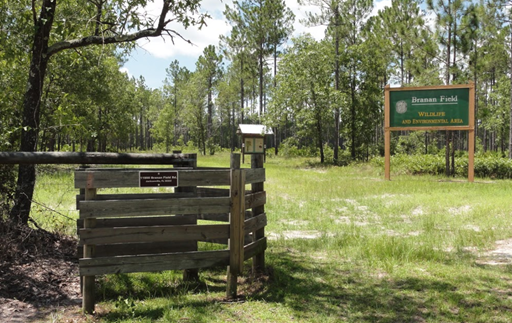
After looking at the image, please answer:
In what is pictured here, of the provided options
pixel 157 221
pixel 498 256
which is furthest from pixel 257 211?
pixel 498 256

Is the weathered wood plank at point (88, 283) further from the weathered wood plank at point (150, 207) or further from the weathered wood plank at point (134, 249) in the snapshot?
the weathered wood plank at point (134, 249)

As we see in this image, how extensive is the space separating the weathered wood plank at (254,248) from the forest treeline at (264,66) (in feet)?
11.1

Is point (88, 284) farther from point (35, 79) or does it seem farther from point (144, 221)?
point (35, 79)

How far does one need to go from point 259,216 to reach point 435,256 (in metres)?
3.05

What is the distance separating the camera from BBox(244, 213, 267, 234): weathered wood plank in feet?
17.1

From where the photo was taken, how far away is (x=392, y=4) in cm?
3653

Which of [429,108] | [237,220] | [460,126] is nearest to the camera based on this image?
[237,220]

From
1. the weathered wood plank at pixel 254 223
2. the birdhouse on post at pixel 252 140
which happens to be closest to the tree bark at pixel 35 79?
the weathered wood plank at pixel 254 223

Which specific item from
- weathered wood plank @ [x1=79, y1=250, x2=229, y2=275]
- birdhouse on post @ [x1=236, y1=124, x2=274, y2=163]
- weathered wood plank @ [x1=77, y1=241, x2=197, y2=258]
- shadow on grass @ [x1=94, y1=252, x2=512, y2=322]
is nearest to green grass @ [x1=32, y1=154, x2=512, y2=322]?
shadow on grass @ [x1=94, y1=252, x2=512, y2=322]

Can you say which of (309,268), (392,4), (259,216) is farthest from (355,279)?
(392,4)

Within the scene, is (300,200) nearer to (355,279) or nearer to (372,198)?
(372,198)

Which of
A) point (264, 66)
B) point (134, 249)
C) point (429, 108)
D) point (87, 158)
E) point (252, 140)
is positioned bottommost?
point (134, 249)

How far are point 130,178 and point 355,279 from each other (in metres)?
3.24

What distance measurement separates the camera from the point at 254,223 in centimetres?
539
